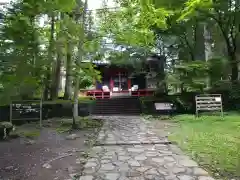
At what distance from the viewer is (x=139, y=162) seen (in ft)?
14.6

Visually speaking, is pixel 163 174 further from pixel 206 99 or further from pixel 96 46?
pixel 206 99

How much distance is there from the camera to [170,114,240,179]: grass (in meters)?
4.08

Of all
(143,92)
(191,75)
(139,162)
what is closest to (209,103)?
(191,75)

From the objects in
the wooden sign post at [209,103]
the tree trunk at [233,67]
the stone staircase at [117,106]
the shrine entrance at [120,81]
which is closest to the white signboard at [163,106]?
the wooden sign post at [209,103]

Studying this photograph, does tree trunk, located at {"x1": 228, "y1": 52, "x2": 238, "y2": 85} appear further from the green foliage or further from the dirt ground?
the dirt ground

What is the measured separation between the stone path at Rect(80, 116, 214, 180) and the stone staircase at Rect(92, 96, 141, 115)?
8.10 metres

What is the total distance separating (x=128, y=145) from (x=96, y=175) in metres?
2.01

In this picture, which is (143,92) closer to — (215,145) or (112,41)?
(112,41)

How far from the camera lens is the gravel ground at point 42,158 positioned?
402 centimetres

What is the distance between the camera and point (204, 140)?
5.97 metres

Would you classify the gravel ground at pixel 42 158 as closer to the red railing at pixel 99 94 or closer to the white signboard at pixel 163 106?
the white signboard at pixel 163 106

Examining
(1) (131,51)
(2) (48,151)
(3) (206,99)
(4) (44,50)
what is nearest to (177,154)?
(2) (48,151)

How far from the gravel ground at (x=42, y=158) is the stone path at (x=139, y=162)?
14.3 inches

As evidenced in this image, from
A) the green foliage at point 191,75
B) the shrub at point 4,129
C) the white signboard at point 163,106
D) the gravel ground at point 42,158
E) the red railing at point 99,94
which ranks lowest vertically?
the gravel ground at point 42,158
